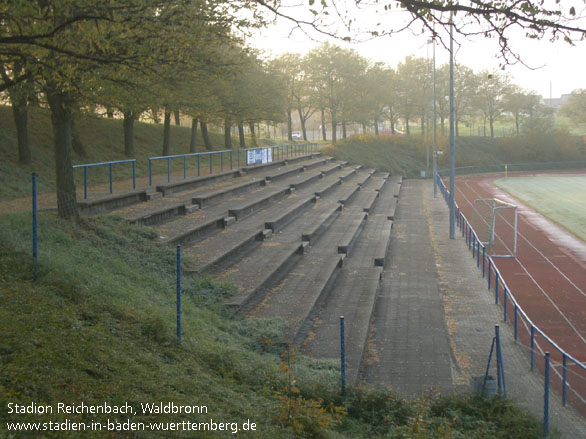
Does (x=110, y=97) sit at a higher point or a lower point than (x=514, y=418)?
higher

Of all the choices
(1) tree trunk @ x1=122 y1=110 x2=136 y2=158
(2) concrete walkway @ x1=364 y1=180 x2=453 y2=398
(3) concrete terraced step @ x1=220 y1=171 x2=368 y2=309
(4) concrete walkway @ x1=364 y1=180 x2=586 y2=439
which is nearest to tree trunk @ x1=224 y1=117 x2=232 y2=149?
(1) tree trunk @ x1=122 y1=110 x2=136 y2=158

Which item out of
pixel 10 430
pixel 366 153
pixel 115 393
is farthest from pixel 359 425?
pixel 366 153

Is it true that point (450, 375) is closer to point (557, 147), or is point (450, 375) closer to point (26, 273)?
point (26, 273)

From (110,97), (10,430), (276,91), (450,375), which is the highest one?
(276,91)

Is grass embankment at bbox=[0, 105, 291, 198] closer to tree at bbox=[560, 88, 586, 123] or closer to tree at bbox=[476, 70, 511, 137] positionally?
tree at bbox=[476, 70, 511, 137]

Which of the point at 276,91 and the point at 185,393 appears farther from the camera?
the point at 276,91

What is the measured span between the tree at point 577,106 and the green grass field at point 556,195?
29.2 metres

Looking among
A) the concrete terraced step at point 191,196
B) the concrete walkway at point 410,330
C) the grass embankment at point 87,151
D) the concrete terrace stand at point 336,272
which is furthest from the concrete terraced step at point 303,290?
the grass embankment at point 87,151

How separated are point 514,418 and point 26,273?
7.64 metres

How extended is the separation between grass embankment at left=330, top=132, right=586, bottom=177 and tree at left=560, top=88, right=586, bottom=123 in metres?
10.3

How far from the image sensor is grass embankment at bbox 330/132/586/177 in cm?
7038

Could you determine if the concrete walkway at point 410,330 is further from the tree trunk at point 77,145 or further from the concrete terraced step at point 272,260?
the tree trunk at point 77,145

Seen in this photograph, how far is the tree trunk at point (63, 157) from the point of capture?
14.5 meters

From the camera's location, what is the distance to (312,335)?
486 inches
